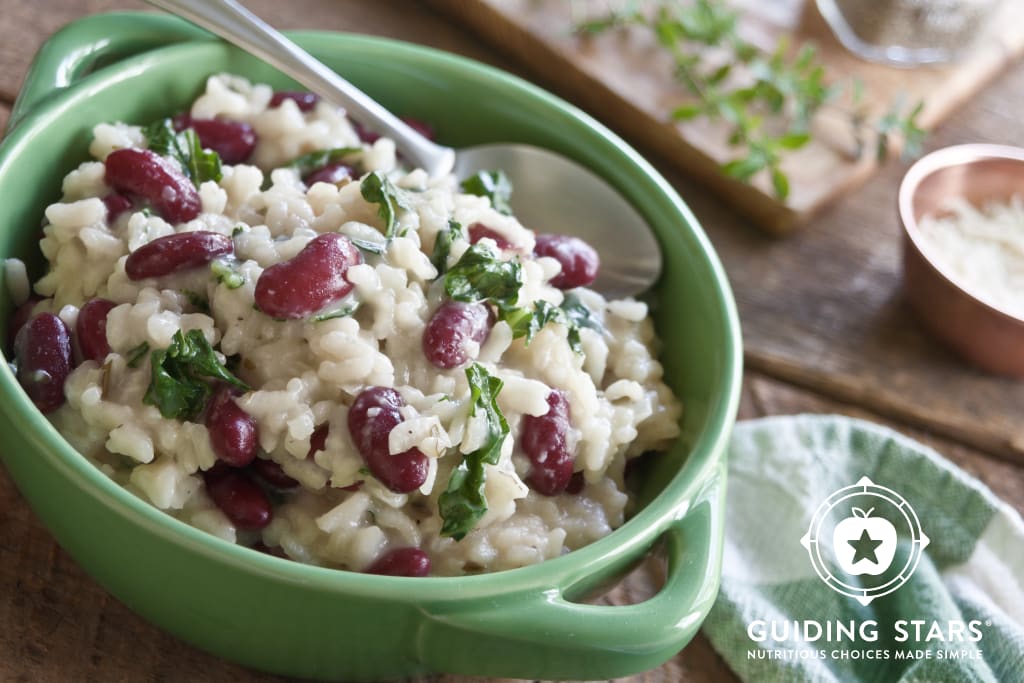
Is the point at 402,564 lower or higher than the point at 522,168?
lower

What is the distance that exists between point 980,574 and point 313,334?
166cm

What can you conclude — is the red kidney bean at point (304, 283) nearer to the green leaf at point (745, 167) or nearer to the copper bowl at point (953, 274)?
the green leaf at point (745, 167)

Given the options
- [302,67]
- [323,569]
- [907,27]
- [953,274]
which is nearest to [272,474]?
[323,569]

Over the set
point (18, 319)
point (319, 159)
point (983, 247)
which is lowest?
point (983, 247)

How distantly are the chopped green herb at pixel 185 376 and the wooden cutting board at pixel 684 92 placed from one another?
192cm

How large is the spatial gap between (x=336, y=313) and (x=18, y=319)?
661 millimetres

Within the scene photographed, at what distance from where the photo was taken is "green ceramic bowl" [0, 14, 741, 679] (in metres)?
1.72

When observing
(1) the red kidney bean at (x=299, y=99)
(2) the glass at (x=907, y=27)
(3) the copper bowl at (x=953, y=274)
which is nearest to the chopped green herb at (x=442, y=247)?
(1) the red kidney bean at (x=299, y=99)

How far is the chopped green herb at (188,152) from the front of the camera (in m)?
2.36

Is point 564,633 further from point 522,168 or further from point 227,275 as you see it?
point 522,168

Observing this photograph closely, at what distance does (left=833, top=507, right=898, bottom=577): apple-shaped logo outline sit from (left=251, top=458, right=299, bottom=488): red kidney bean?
4.29 feet

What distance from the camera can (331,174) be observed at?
8.02 feet

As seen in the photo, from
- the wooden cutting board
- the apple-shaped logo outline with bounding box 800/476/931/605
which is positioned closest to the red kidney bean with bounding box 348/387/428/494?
the apple-shaped logo outline with bounding box 800/476/931/605

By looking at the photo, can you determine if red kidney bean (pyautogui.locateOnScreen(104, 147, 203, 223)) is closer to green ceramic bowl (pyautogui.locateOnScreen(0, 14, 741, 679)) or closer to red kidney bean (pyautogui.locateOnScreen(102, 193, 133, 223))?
→ red kidney bean (pyautogui.locateOnScreen(102, 193, 133, 223))
